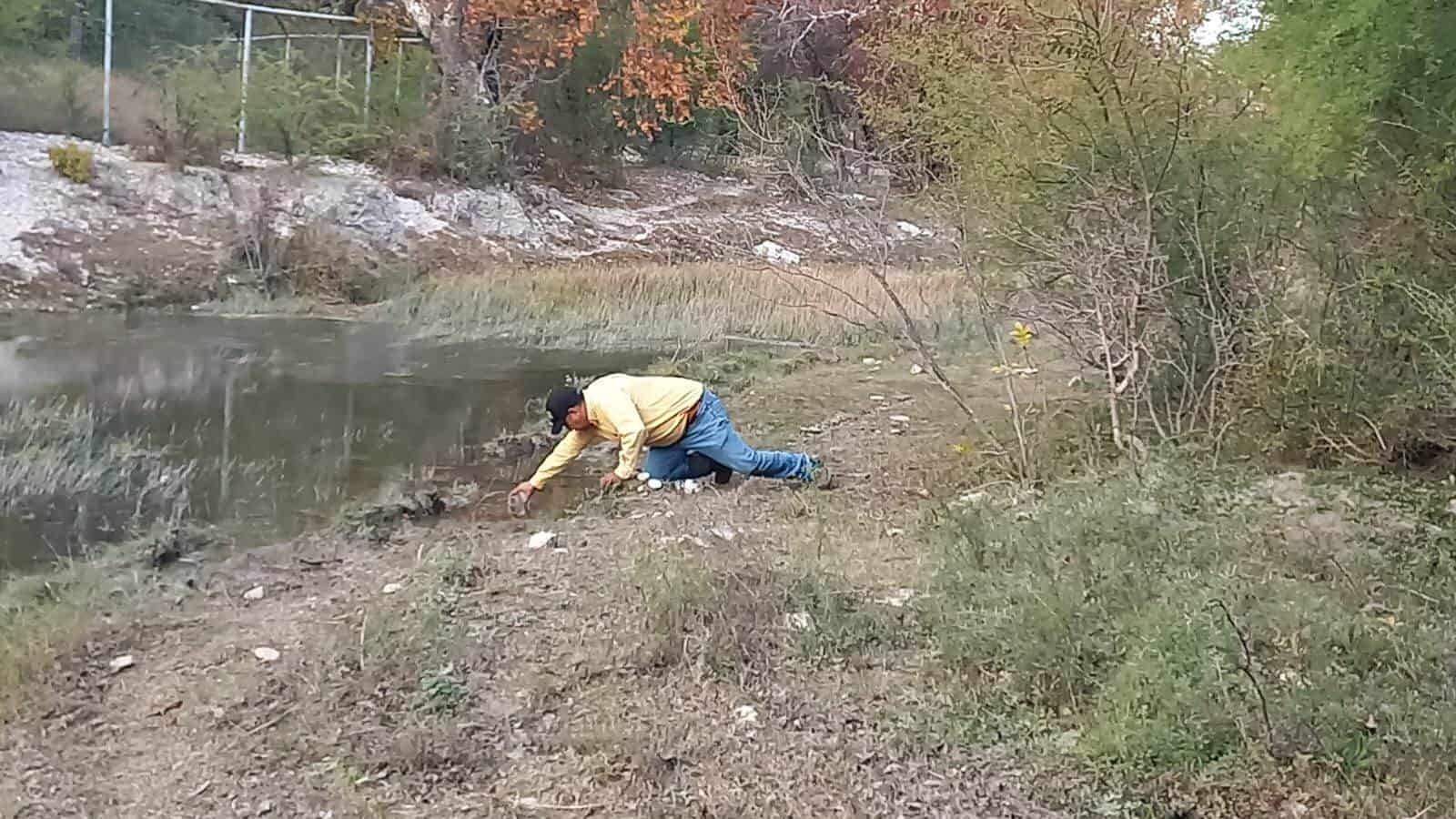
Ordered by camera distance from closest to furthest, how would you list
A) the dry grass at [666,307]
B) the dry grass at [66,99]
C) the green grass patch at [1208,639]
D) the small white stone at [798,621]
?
the green grass patch at [1208,639] → the small white stone at [798,621] → the dry grass at [666,307] → the dry grass at [66,99]

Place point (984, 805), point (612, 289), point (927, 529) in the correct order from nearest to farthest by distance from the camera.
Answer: point (984, 805)
point (927, 529)
point (612, 289)

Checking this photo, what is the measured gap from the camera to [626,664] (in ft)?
15.7

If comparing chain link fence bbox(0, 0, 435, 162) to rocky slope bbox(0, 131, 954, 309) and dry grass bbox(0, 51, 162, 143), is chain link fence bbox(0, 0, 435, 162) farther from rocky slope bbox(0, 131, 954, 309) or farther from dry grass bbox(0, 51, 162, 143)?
rocky slope bbox(0, 131, 954, 309)

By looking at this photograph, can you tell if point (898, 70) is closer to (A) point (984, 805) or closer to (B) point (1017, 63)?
(B) point (1017, 63)

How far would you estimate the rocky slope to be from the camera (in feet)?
52.5

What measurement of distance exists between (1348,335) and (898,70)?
16.8 feet

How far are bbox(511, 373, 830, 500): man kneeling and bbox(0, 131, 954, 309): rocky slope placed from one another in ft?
11.7

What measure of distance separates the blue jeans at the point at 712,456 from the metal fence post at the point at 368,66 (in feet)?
47.9

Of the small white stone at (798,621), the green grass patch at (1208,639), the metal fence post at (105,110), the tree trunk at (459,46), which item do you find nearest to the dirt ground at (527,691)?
the small white stone at (798,621)

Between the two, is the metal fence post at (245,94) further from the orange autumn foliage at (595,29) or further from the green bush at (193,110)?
the orange autumn foliage at (595,29)

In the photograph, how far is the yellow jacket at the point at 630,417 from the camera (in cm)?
735

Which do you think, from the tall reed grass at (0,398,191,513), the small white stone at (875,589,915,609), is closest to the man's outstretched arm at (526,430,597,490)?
the tall reed grass at (0,398,191,513)

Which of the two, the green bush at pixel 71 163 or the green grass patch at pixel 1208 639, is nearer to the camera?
the green grass patch at pixel 1208 639

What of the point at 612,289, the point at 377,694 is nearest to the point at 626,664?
the point at 377,694
